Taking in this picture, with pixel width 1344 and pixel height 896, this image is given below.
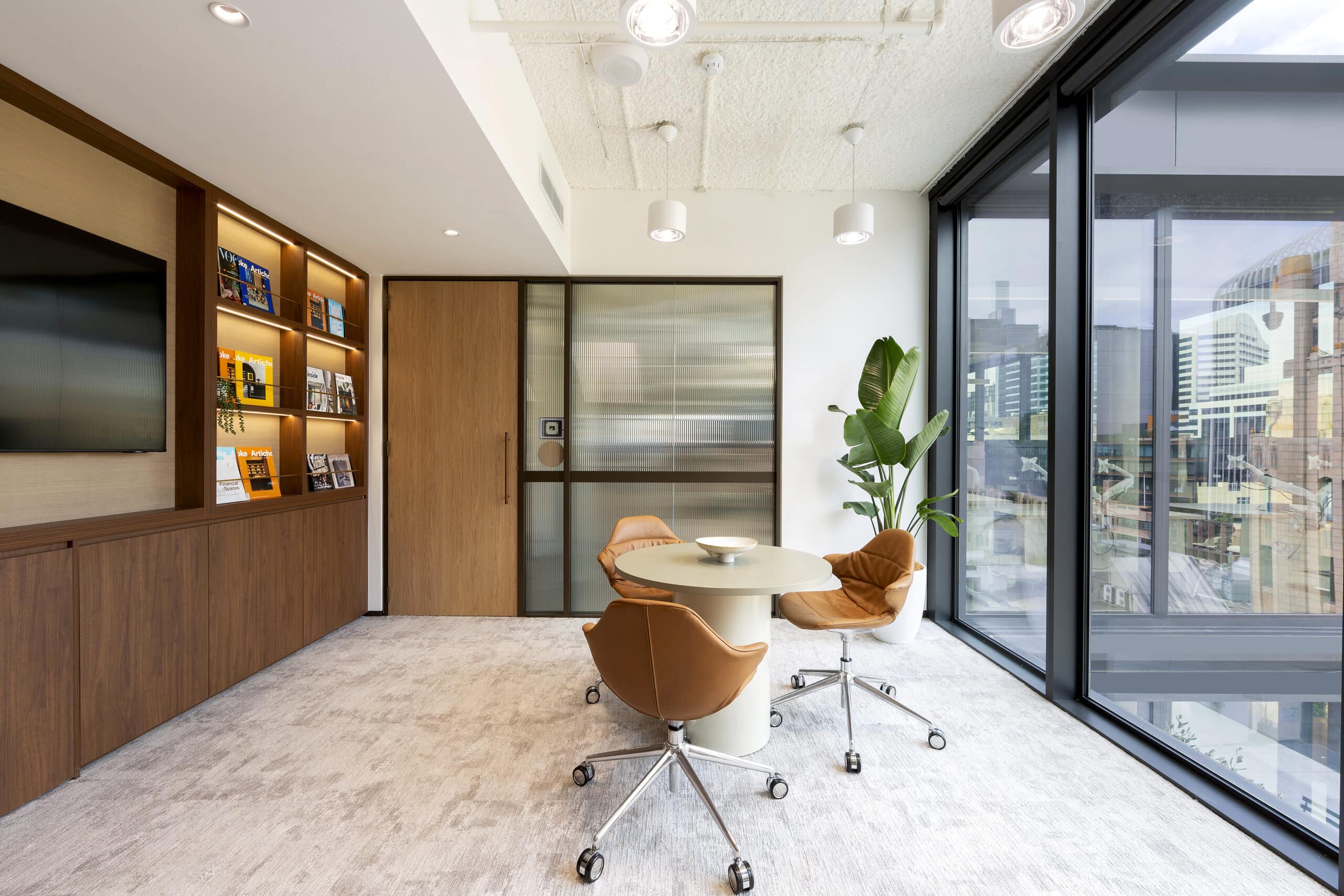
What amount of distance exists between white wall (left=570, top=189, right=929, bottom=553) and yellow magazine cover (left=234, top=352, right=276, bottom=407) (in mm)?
2195

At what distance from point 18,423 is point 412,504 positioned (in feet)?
7.72

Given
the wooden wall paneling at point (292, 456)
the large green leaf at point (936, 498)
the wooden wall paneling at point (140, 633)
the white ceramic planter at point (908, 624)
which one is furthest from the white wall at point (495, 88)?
the white ceramic planter at point (908, 624)

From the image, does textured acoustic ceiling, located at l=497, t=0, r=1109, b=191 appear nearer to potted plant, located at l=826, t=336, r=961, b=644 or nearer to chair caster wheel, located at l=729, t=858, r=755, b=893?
potted plant, located at l=826, t=336, r=961, b=644

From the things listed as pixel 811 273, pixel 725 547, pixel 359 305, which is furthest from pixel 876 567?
pixel 359 305

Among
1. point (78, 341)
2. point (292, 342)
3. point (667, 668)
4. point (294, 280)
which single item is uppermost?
point (294, 280)

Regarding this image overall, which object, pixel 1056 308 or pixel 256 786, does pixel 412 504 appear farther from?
pixel 1056 308

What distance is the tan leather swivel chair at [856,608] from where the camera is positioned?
244 cm

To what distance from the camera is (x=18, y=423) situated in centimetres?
208

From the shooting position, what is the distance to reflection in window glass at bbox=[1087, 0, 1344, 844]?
1797 millimetres

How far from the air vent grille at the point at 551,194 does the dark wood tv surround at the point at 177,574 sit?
1.61 metres

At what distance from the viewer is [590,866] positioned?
1.63 meters

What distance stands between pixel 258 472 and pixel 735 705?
3120 millimetres

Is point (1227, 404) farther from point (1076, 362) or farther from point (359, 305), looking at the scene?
point (359, 305)

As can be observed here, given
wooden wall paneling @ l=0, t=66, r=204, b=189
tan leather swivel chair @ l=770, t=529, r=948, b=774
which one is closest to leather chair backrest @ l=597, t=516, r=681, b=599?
tan leather swivel chair @ l=770, t=529, r=948, b=774
